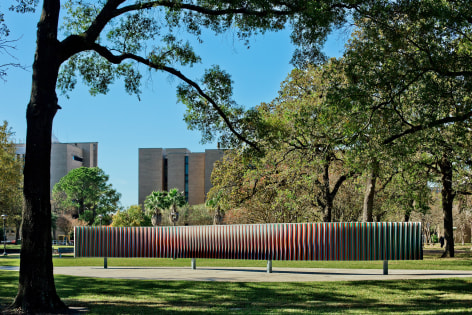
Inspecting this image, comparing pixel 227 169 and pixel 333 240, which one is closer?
pixel 333 240

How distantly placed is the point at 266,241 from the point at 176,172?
94269 mm

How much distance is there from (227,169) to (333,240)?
12.5 metres

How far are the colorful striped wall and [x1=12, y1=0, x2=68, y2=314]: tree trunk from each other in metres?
10.4

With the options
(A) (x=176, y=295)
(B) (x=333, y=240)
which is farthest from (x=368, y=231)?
(A) (x=176, y=295)

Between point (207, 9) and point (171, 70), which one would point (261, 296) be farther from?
point (207, 9)

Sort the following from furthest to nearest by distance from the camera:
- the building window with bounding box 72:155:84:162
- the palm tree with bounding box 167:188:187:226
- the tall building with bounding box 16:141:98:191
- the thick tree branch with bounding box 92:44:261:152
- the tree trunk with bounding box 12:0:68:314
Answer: the building window with bounding box 72:155:84:162 < the tall building with bounding box 16:141:98:191 < the palm tree with bounding box 167:188:187:226 < the thick tree branch with bounding box 92:44:261:152 < the tree trunk with bounding box 12:0:68:314

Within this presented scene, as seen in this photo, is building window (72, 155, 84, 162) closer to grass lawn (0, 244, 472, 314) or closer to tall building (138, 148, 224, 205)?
tall building (138, 148, 224, 205)

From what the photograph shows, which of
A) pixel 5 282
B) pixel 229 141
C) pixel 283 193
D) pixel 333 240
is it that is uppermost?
pixel 229 141

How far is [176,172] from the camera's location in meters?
112

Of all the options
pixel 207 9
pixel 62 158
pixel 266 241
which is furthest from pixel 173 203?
pixel 62 158

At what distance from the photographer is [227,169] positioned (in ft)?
97.6

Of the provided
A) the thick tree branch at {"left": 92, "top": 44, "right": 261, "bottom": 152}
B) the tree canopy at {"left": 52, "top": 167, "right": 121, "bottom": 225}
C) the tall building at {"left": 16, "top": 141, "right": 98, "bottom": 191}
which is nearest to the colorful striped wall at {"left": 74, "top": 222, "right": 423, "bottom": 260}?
the thick tree branch at {"left": 92, "top": 44, "right": 261, "bottom": 152}

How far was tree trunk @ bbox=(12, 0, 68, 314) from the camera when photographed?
9898mm

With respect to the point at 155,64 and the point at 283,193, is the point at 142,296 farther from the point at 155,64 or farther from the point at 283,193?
the point at 283,193
